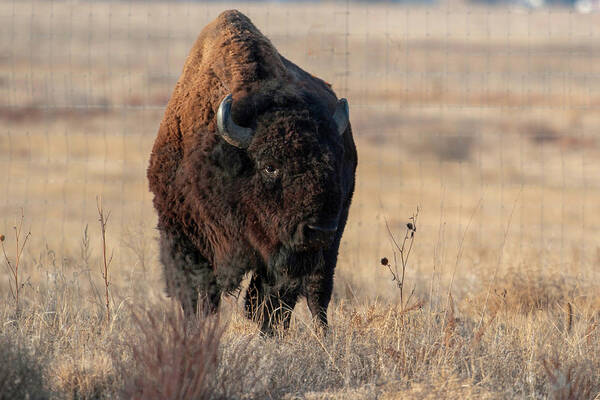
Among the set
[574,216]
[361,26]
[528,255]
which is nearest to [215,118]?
[528,255]

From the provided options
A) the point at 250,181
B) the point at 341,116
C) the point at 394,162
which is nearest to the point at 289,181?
the point at 250,181

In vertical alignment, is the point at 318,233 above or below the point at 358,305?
above

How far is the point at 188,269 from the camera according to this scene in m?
5.75

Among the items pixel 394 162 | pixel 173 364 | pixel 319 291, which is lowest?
pixel 319 291

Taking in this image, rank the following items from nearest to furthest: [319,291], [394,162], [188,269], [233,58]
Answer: [188,269] < [233,58] < [319,291] < [394,162]

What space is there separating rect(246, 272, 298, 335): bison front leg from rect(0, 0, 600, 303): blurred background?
19.7 inches

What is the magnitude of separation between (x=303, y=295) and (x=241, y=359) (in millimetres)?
1834

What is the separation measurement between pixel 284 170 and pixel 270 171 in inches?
4.7

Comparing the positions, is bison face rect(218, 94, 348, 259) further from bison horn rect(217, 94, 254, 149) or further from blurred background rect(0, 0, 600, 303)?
blurred background rect(0, 0, 600, 303)

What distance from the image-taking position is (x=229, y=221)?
5488 mm

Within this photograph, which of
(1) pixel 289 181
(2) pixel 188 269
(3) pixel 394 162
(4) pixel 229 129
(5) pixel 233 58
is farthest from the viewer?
(3) pixel 394 162

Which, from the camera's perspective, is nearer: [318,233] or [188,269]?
[318,233]

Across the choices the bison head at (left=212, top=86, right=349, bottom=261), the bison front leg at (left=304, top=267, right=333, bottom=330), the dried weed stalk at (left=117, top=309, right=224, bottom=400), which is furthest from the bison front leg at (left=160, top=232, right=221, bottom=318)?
the dried weed stalk at (left=117, top=309, right=224, bottom=400)

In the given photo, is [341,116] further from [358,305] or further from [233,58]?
[358,305]
